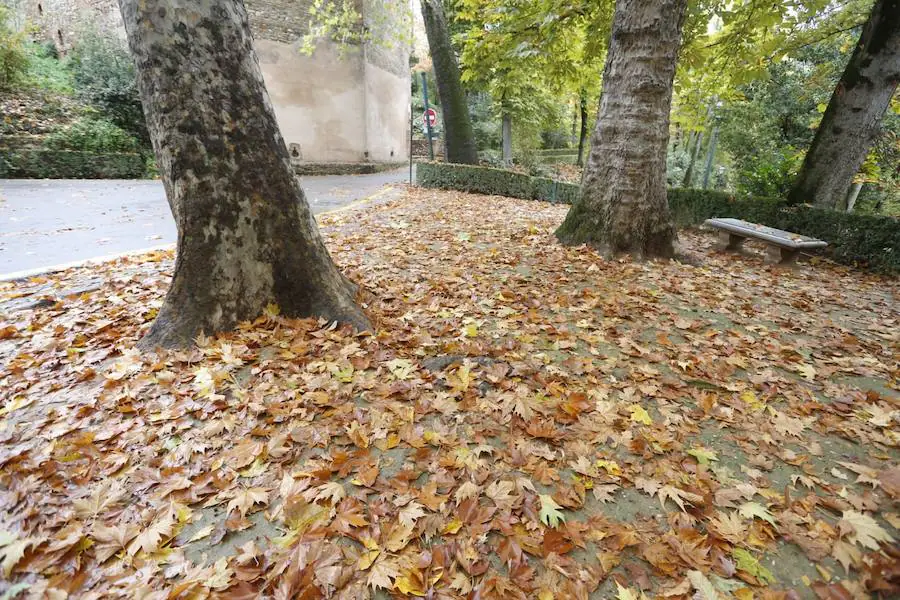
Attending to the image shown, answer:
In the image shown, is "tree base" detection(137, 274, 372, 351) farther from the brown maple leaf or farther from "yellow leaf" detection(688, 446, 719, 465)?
"yellow leaf" detection(688, 446, 719, 465)

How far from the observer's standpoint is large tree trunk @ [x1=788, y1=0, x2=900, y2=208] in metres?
6.46

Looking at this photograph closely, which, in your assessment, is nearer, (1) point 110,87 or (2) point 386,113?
(1) point 110,87

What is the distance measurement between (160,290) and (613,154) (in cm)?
550

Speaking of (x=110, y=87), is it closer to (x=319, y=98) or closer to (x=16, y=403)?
(x=319, y=98)

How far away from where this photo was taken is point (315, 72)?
54.5ft

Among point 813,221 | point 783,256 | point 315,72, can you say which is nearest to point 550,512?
point 783,256

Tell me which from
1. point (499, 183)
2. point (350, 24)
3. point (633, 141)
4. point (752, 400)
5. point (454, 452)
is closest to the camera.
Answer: point (454, 452)

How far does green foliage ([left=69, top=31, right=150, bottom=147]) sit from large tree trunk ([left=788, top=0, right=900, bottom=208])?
18.6 meters

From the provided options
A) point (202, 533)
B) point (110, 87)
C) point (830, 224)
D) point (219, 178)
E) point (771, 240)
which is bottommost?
point (202, 533)

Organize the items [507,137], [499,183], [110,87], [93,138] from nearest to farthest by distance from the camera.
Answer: [499,183] < [93,138] < [110,87] < [507,137]

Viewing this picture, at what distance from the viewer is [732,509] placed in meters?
2.08

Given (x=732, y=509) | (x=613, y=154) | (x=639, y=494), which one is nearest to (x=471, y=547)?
(x=639, y=494)

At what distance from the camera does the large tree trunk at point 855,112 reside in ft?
21.2

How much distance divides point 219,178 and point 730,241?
24.8ft
